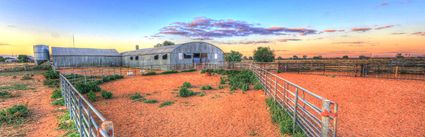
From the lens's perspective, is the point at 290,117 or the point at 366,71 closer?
the point at 290,117

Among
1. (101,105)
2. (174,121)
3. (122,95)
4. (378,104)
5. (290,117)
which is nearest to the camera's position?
(290,117)

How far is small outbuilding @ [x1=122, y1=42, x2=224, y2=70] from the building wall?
7.73 metres

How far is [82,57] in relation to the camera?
3044 cm

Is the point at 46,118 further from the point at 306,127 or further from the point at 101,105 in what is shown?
the point at 306,127

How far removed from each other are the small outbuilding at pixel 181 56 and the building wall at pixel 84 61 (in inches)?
304

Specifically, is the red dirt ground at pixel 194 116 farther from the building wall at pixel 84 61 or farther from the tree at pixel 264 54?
the tree at pixel 264 54

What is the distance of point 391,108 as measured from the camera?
7.09 metres

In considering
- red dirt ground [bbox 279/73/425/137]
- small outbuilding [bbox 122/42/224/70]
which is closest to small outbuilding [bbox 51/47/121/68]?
small outbuilding [bbox 122/42/224/70]

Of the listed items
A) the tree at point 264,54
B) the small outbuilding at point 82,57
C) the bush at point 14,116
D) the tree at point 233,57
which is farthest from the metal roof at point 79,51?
the tree at point 264,54

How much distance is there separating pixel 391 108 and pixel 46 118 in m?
13.1

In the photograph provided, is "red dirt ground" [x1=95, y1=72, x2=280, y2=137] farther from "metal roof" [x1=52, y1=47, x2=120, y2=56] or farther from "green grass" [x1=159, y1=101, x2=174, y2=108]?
"metal roof" [x1=52, y1=47, x2=120, y2=56]

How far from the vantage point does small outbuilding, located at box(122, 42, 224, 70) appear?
23.4 metres

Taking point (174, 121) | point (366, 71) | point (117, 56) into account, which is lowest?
point (174, 121)

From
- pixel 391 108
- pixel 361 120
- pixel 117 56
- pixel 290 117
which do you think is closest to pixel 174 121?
pixel 290 117
